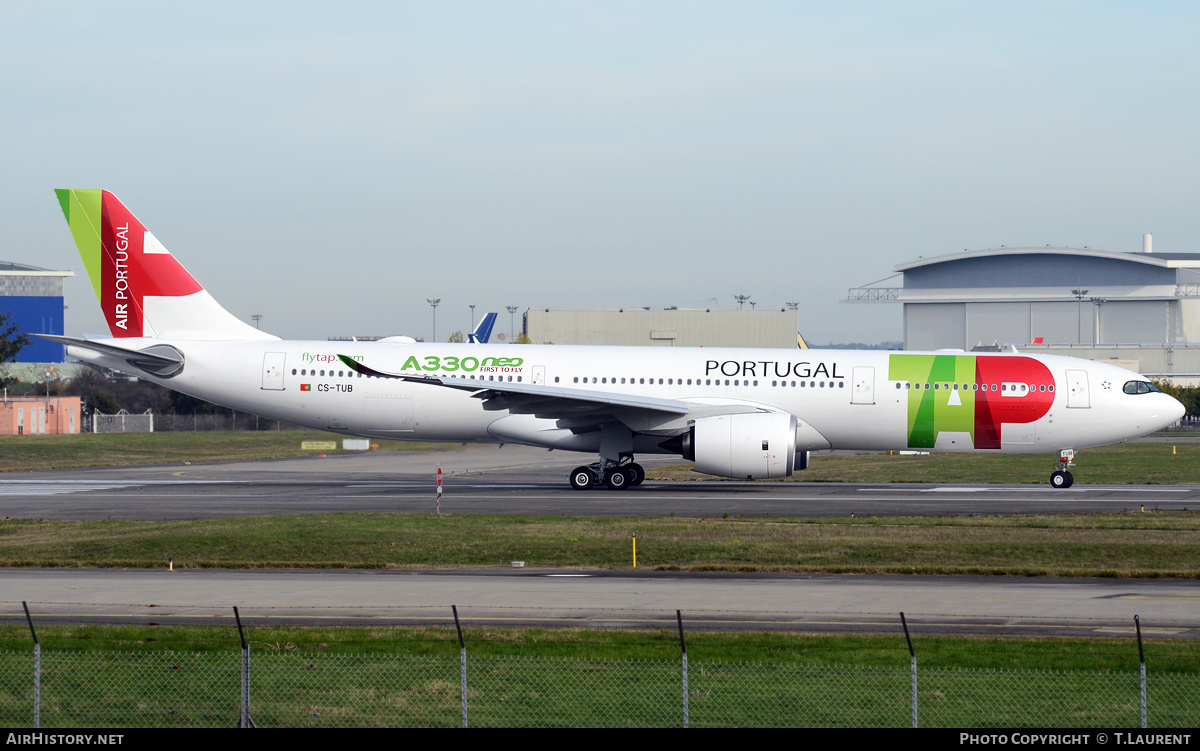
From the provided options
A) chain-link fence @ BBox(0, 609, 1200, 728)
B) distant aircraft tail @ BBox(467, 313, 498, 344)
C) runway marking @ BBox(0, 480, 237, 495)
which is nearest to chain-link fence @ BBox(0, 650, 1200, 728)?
chain-link fence @ BBox(0, 609, 1200, 728)

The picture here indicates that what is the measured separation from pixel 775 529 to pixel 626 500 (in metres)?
7.00

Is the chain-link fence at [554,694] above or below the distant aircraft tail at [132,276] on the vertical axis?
below

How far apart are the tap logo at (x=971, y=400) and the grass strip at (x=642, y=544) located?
24.9ft

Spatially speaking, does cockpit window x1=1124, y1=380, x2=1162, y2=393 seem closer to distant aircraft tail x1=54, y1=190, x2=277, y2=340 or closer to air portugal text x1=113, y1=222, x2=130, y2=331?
distant aircraft tail x1=54, y1=190, x2=277, y2=340

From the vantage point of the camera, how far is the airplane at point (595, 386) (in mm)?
32375

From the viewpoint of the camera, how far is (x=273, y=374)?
3372 centimetres

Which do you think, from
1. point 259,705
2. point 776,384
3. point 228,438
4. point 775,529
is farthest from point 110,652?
point 228,438

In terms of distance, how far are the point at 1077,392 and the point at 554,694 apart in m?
26.2

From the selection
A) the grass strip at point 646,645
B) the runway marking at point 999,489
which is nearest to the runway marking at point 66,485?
the grass strip at point 646,645

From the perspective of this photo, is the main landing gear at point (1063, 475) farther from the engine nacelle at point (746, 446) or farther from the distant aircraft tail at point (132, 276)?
the distant aircraft tail at point (132, 276)

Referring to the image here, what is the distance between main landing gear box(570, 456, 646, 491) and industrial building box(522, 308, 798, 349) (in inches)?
2133

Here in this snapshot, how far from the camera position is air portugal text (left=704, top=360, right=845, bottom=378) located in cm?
3288

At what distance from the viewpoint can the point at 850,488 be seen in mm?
33750
